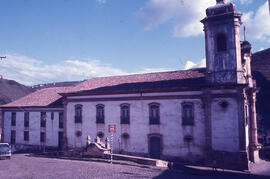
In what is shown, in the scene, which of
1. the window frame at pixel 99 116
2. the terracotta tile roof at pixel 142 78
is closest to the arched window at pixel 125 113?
the window frame at pixel 99 116

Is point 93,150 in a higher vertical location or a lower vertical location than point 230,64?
lower

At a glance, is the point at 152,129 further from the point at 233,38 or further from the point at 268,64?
the point at 268,64

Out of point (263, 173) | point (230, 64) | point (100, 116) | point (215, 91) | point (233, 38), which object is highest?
point (233, 38)

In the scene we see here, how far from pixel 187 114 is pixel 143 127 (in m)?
4.51

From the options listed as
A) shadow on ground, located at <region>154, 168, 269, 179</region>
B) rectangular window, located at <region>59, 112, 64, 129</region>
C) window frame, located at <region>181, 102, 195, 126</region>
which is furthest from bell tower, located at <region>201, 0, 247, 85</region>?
rectangular window, located at <region>59, 112, 64, 129</region>

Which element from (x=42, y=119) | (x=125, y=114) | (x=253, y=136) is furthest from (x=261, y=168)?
(x=42, y=119)

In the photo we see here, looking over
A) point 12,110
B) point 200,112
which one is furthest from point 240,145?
point 12,110

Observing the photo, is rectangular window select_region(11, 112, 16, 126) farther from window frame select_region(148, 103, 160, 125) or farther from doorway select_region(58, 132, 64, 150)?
window frame select_region(148, 103, 160, 125)

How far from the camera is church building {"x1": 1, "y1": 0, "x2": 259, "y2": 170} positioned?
764 inches

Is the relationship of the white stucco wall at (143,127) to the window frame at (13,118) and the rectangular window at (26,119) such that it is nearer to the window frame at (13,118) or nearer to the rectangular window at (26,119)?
the rectangular window at (26,119)

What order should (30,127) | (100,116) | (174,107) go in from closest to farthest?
(174,107), (100,116), (30,127)

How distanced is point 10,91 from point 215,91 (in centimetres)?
6480

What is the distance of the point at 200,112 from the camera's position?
20.6 metres

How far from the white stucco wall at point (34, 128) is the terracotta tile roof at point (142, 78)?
5865mm
